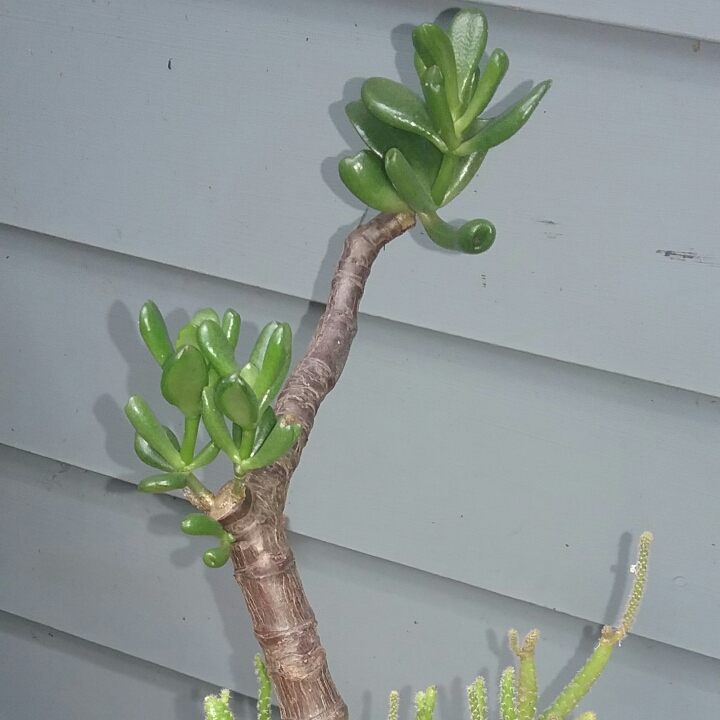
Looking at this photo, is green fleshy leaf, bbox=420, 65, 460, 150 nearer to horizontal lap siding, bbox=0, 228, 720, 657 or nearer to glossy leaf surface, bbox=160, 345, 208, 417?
glossy leaf surface, bbox=160, 345, 208, 417

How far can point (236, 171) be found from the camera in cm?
74

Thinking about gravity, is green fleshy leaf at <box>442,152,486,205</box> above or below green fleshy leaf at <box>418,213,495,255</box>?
above

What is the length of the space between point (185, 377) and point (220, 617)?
2.31 ft

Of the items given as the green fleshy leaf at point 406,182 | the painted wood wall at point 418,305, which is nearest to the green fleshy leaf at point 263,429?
the green fleshy leaf at point 406,182

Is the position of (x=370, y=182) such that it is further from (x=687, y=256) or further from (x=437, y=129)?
(x=687, y=256)

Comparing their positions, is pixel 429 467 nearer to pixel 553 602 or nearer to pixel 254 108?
pixel 553 602

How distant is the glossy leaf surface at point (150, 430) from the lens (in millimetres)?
338

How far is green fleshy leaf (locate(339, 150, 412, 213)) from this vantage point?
0.41 m

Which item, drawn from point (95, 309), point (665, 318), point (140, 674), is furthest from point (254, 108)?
point (140, 674)

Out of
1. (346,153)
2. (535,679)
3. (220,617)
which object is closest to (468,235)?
(535,679)

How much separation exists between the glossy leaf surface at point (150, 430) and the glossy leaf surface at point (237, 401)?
34 mm

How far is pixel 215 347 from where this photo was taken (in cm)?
33

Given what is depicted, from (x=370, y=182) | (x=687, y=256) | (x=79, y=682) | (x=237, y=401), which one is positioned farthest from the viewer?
(x=79, y=682)

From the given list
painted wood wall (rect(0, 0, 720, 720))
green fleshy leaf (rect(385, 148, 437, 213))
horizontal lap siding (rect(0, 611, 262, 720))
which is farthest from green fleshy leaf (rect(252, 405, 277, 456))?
horizontal lap siding (rect(0, 611, 262, 720))
